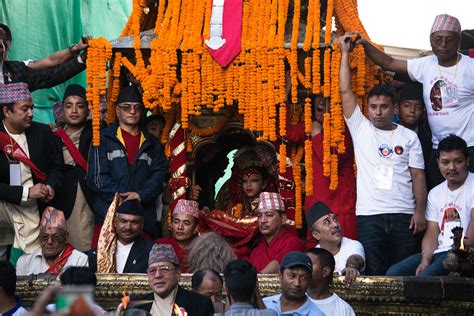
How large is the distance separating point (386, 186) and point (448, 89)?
3.45 feet

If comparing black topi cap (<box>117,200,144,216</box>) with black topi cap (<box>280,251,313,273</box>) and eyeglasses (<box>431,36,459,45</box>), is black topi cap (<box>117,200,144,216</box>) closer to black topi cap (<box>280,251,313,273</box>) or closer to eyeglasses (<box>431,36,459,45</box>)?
black topi cap (<box>280,251,313,273</box>)

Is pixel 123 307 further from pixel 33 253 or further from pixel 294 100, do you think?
pixel 294 100

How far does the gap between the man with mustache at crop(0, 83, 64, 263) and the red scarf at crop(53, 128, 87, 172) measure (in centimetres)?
29

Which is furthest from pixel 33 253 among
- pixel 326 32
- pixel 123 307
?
pixel 326 32

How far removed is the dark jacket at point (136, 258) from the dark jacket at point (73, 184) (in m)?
0.85

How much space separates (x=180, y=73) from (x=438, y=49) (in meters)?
2.56

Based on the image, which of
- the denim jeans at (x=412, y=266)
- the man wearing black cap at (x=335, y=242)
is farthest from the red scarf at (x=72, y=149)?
the denim jeans at (x=412, y=266)

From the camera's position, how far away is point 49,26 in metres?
12.4

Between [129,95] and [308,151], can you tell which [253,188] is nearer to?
[308,151]

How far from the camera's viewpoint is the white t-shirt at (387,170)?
9.02 metres

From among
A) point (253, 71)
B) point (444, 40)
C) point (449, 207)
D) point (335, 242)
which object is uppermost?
point (444, 40)

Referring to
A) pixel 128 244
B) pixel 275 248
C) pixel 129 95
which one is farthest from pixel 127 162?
pixel 275 248

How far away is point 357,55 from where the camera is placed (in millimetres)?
9703

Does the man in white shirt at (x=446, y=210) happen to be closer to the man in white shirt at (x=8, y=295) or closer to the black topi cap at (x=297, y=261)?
the black topi cap at (x=297, y=261)
